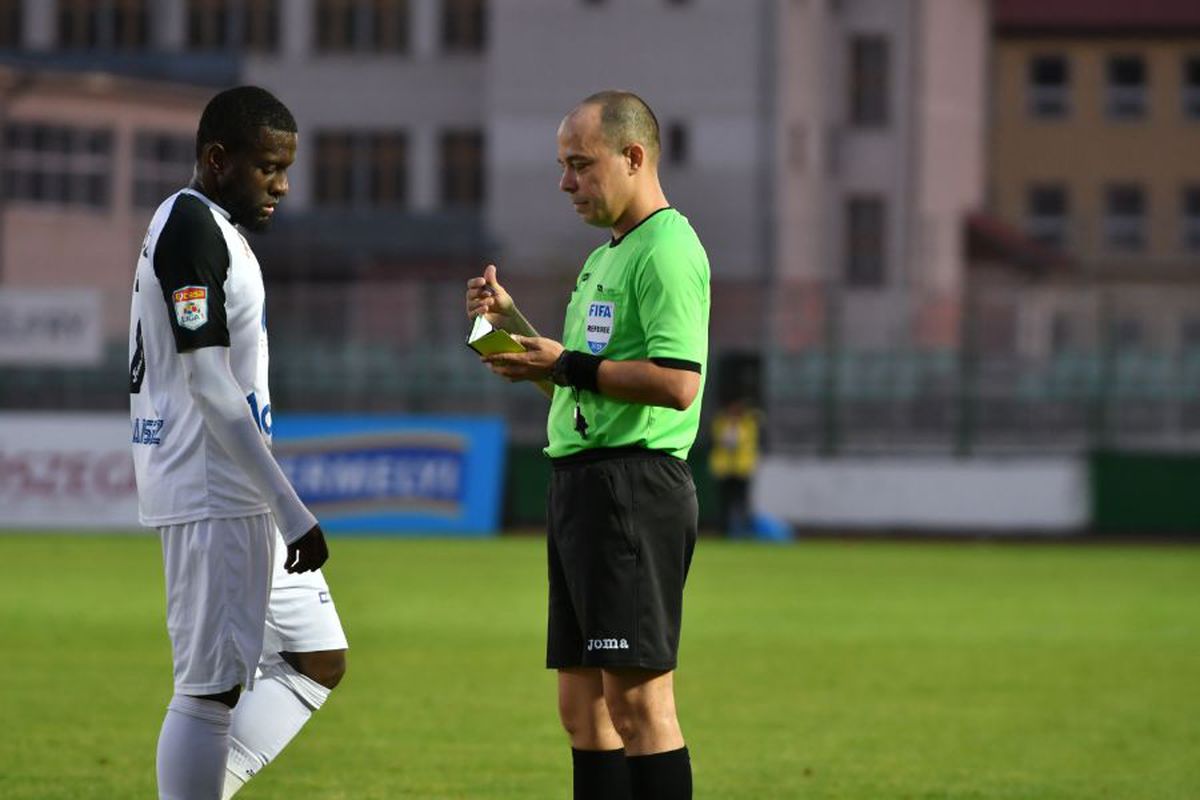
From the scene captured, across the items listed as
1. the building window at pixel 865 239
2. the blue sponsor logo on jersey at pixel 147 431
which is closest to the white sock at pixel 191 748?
the blue sponsor logo on jersey at pixel 147 431

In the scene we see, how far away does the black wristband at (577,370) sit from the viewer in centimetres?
669

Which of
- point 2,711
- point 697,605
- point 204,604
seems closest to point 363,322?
point 697,605

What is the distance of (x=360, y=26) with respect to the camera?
62875 millimetres

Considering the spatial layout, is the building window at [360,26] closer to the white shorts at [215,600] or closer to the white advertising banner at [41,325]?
the white advertising banner at [41,325]

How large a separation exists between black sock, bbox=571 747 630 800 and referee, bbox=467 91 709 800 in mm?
85

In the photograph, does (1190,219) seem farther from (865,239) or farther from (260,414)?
(260,414)

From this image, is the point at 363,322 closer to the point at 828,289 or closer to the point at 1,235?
the point at 828,289

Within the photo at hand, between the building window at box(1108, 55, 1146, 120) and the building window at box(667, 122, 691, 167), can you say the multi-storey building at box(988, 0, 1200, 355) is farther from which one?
the building window at box(667, 122, 691, 167)

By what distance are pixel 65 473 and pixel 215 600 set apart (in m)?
23.9

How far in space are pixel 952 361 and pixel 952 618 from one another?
16.0 metres

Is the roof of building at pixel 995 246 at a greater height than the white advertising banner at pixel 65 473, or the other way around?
the roof of building at pixel 995 246

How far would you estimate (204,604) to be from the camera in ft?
21.6

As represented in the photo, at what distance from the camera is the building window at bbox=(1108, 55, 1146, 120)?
77.3m

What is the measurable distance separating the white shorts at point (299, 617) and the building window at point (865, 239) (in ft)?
179
